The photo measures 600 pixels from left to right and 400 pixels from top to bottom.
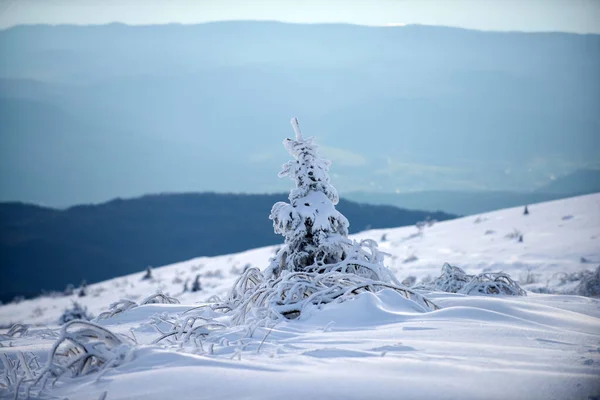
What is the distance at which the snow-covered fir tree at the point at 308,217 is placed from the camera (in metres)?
5.04

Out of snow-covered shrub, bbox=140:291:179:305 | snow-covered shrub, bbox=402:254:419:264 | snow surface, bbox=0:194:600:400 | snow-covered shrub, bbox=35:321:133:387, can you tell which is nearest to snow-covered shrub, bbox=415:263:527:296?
snow surface, bbox=0:194:600:400

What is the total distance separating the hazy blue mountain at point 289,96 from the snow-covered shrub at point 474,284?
51.9 m

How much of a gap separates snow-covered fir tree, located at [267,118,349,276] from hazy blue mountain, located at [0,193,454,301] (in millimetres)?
28732

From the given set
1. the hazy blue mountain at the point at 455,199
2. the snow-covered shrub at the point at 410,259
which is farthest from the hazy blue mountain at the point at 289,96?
the snow-covered shrub at the point at 410,259

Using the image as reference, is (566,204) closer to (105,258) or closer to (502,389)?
(502,389)

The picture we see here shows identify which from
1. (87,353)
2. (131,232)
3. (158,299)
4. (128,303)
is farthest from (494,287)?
(131,232)

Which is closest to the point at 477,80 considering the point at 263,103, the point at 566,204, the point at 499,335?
the point at 263,103

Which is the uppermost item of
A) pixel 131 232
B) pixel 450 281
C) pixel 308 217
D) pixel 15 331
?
pixel 131 232

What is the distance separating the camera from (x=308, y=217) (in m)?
5.04

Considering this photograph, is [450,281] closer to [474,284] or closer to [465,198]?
[474,284]

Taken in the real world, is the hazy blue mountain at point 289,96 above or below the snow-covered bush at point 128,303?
above

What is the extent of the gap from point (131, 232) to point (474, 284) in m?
34.6

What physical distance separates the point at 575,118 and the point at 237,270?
204ft

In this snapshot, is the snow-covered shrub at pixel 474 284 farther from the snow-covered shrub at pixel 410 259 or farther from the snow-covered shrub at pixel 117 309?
the snow-covered shrub at pixel 410 259
